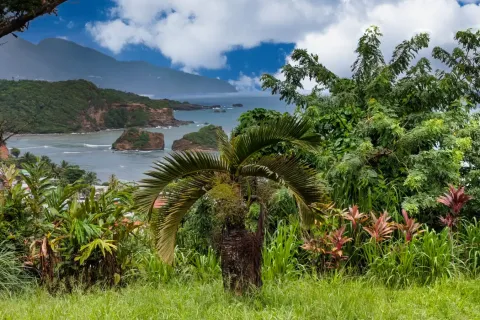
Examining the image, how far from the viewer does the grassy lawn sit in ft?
9.94

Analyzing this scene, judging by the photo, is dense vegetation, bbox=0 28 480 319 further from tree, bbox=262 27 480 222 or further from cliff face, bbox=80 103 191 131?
cliff face, bbox=80 103 191 131

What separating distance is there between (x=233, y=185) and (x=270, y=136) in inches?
18.2

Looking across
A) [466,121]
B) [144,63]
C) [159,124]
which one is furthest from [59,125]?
[144,63]

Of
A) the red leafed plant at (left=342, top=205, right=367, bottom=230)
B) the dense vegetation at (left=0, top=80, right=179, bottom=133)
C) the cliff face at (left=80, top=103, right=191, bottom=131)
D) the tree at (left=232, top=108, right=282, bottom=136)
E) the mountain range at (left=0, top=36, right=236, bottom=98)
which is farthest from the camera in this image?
the mountain range at (left=0, top=36, right=236, bottom=98)

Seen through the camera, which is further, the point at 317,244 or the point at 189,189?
the point at 317,244

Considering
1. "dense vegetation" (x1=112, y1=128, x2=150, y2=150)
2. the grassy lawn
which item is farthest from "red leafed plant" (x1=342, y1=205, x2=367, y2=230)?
"dense vegetation" (x1=112, y1=128, x2=150, y2=150)

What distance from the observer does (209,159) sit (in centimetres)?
338

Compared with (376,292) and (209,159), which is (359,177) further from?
(209,159)

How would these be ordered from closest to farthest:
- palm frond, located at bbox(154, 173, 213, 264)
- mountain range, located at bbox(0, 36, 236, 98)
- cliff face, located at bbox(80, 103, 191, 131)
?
palm frond, located at bbox(154, 173, 213, 264)
cliff face, located at bbox(80, 103, 191, 131)
mountain range, located at bbox(0, 36, 236, 98)

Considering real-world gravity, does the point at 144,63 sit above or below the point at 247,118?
above

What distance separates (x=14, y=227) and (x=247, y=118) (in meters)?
3.08

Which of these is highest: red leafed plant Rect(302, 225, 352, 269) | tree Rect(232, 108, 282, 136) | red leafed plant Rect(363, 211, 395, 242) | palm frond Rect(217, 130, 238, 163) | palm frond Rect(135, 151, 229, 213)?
tree Rect(232, 108, 282, 136)

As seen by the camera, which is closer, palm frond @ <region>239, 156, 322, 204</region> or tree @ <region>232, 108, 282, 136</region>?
palm frond @ <region>239, 156, 322, 204</region>

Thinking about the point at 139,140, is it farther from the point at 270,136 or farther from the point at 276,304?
the point at 276,304
